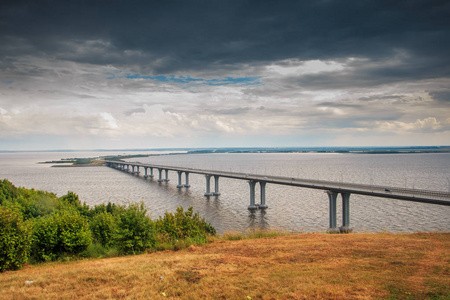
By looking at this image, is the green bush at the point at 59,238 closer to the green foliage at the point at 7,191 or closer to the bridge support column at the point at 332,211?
the bridge support column at the point at 332,211

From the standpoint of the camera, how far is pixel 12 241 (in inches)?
657

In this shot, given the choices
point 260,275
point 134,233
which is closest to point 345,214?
point 134,233

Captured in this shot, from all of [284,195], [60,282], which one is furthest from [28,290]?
[284,195]

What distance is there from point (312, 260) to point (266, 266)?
8.14 feet

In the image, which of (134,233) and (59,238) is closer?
(59,238)

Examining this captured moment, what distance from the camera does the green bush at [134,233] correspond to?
2089cm

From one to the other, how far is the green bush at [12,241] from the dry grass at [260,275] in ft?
2.89

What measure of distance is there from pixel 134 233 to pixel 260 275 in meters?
10.6

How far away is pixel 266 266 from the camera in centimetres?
1505

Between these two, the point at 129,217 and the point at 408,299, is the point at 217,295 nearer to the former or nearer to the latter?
the point at 408,299

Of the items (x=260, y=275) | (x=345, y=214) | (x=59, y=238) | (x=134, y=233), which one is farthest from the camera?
(x=345, y=214)

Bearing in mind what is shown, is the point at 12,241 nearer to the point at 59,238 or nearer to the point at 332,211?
the point at 59,238

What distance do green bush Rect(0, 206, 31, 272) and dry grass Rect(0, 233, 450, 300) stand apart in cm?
88

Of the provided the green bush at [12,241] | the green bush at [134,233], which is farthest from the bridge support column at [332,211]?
the green bush at [12,241]
